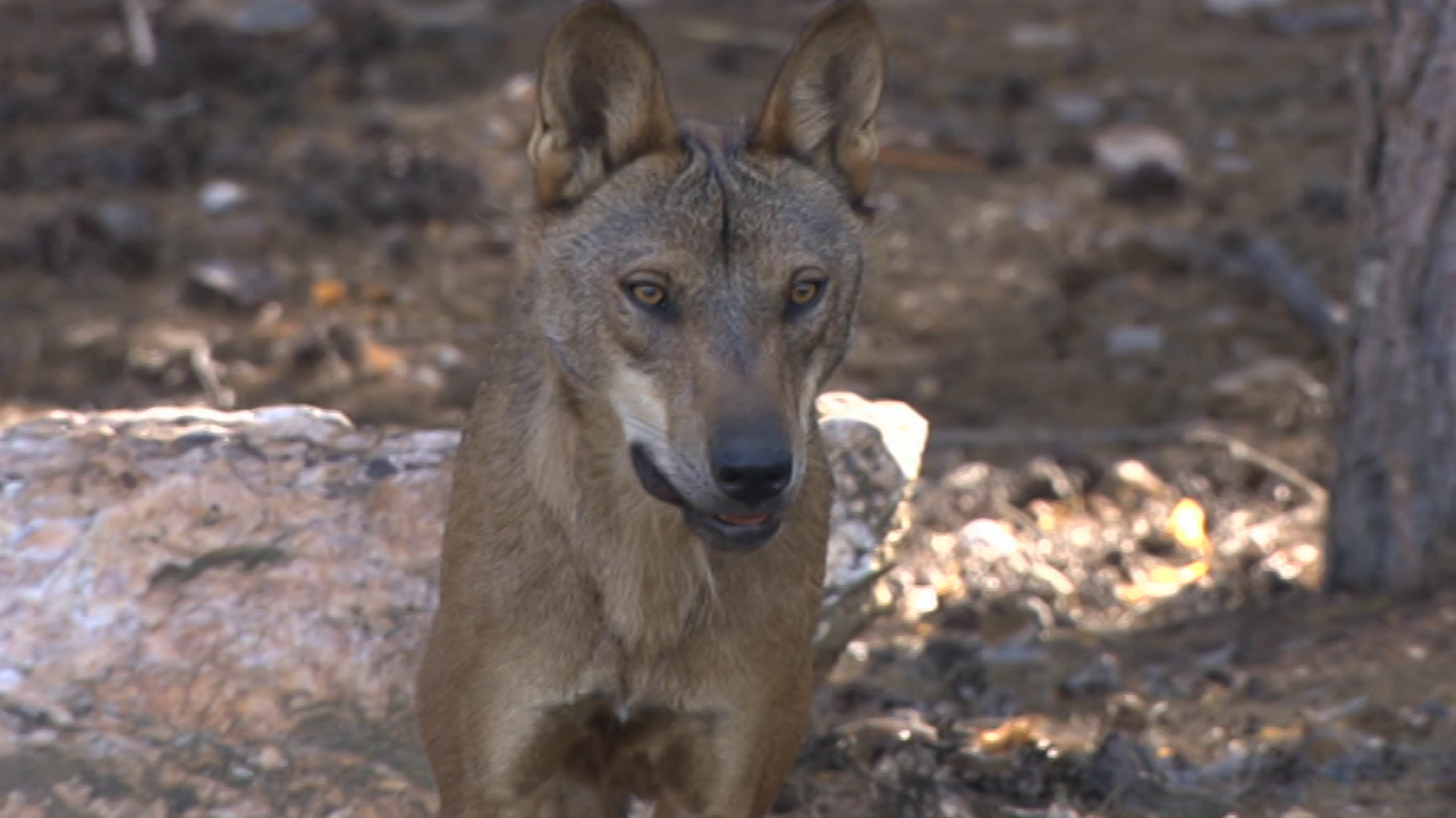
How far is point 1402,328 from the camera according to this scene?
20.8 feet

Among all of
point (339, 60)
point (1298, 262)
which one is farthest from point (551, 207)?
point (339, 60)

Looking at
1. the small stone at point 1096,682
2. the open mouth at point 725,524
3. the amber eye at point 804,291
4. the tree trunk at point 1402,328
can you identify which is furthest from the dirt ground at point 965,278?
Result: the open mouth at point 725,524

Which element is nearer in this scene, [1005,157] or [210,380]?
[210,380]

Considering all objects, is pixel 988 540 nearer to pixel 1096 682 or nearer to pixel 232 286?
pixel 1096 682

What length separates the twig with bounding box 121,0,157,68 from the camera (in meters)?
11.4

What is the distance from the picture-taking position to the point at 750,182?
13.6ft

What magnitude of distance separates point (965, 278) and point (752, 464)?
6.08 metres

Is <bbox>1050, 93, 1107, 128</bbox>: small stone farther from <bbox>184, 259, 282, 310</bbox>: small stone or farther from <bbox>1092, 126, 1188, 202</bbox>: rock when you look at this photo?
<bbox>184, 259, 282, 310</bbox>: small stone

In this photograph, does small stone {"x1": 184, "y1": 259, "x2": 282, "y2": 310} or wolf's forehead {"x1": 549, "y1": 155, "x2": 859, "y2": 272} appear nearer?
wolf's forehead {"x1": 549, "y1": 155, "x2": 859, "y2": 272}

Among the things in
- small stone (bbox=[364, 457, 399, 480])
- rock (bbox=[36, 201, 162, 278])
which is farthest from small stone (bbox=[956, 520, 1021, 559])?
rock (bbox=[36, 201, 162, 278])

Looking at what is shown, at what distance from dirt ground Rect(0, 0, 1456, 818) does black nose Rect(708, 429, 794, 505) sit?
112 centimetres

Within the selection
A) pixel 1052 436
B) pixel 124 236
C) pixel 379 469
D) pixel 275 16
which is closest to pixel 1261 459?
pixel 1052 436

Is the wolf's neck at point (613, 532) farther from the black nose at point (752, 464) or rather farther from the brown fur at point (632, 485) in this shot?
the black nose at point (752, 464)

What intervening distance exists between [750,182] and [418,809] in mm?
1776
